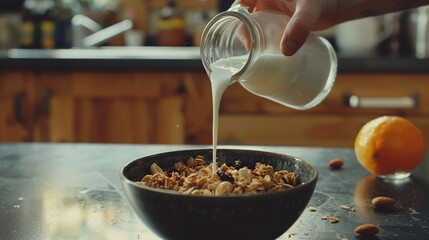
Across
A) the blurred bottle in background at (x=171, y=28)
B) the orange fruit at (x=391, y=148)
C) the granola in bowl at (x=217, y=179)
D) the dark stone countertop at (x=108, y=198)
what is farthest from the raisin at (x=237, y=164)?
the blurred bottle in background at (x=171, y=28)

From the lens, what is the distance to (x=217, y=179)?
2.44 feet

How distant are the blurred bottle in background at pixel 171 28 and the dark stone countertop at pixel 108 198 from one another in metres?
1.50

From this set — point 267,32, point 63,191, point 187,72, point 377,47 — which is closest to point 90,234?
point 63,191

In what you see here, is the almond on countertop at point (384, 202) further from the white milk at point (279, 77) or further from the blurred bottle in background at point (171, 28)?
the blurred bottle in background at point (171, 28)

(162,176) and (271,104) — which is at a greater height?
(162,176)

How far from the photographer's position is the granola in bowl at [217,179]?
70cm

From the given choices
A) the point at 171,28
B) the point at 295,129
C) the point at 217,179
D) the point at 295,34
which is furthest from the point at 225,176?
the point at 171,28

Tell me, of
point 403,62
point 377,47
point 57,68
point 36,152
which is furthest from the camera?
point 377,47

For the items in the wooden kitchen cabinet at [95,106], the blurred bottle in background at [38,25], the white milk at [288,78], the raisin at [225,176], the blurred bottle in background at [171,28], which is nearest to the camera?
the raisin at [225,176]

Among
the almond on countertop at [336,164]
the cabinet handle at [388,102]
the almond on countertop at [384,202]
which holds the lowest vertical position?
the cabinet handle at [388,102]

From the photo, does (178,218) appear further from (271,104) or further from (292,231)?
(271,104)

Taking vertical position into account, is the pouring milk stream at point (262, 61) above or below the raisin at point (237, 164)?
above

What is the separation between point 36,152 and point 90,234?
A: 0.58m

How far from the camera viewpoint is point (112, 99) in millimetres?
2088
